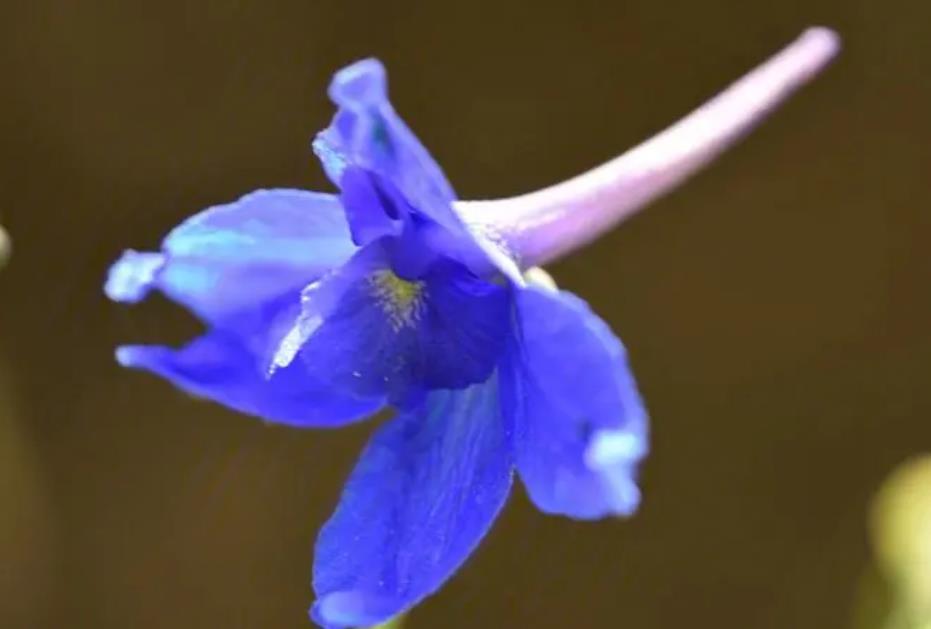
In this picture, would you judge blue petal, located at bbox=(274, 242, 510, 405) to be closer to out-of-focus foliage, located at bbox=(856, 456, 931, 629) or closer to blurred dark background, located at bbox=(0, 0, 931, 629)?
out-of-focus foliage, located at bbox=(856, 456, 931, 629)

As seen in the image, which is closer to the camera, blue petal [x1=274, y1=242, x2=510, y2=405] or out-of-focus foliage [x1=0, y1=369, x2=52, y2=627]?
blue petal [x1=274, y1=242, x2=510, y2=405]

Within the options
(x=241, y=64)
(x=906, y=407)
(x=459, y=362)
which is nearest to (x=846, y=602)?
(x=906, y=407)

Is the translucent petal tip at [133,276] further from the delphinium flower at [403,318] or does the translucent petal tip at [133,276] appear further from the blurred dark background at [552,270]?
the blurred dark background at [552,270]

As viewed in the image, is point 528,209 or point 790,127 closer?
point 528,209

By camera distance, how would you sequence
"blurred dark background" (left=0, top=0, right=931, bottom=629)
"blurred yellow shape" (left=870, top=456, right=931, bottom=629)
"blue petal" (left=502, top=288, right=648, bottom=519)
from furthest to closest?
"blurred dark background" (left=0, top=0, right=931, bottom=629)
"blurred yellow shape" (left=870, top=456, right=931, bottom=629)
"blue petal" (left=502, top=288, right=648, bottom=519)

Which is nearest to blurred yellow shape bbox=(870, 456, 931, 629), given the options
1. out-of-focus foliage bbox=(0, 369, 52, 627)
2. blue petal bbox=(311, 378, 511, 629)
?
blue petal bbox=(311, 378, 511, 629)

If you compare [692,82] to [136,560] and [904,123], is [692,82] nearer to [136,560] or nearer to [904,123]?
[904,123]

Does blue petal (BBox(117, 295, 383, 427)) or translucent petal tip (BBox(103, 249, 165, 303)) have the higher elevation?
translucent petal tip (BBox(103, 249, 165, 303))

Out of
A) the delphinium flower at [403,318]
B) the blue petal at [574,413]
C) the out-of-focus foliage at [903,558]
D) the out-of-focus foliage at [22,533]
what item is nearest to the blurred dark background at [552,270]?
the out-of-focus foliage at [22,533]
